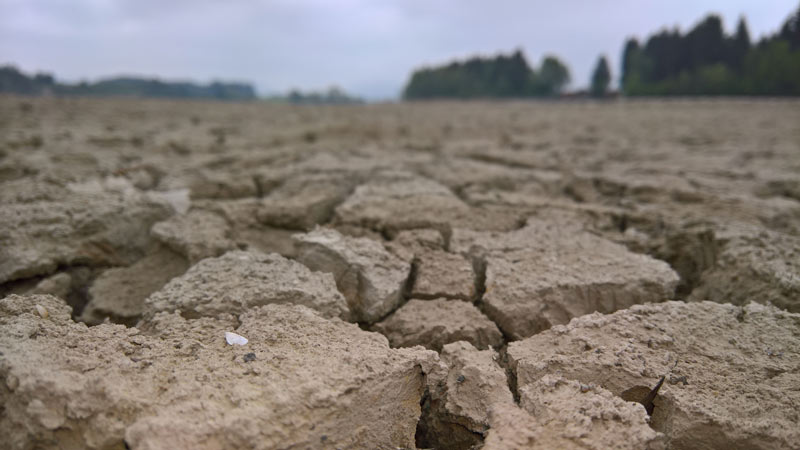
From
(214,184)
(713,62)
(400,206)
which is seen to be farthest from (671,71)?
(214,184)

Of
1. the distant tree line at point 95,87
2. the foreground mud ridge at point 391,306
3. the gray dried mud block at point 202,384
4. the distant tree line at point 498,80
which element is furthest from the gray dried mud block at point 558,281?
the distant tree line at point 498,80

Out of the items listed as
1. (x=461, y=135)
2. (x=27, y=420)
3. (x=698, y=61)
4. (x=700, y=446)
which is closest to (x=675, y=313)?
(x=700, y=446)

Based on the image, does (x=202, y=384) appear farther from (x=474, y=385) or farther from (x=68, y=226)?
(x=68, y=226)

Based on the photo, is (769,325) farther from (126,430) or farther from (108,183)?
(108,183)

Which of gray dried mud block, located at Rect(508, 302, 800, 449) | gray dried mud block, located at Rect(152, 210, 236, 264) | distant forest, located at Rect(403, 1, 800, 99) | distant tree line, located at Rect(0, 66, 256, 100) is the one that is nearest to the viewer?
gray dried mud block, located at Rect(508, 302, 800, 449)

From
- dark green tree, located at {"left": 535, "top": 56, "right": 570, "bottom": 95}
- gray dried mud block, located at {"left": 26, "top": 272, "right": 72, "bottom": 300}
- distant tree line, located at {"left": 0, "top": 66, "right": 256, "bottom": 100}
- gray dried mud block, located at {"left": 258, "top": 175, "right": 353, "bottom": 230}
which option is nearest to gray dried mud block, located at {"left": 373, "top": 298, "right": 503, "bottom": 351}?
gray dried mud block, located at {"left": 258, "top": 175, "right": 353, "bottom": 230}

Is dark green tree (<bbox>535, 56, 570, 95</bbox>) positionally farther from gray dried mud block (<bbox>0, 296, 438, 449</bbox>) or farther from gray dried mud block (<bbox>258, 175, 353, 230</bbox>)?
gray dried mud block (<bbox>0, 296, 438, 449</bbox>)

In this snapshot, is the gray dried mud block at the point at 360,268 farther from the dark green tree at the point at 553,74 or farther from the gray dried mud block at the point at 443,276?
the dark green tree at the point at 553,74

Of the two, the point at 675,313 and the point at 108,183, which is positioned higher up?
the point at 108,183
